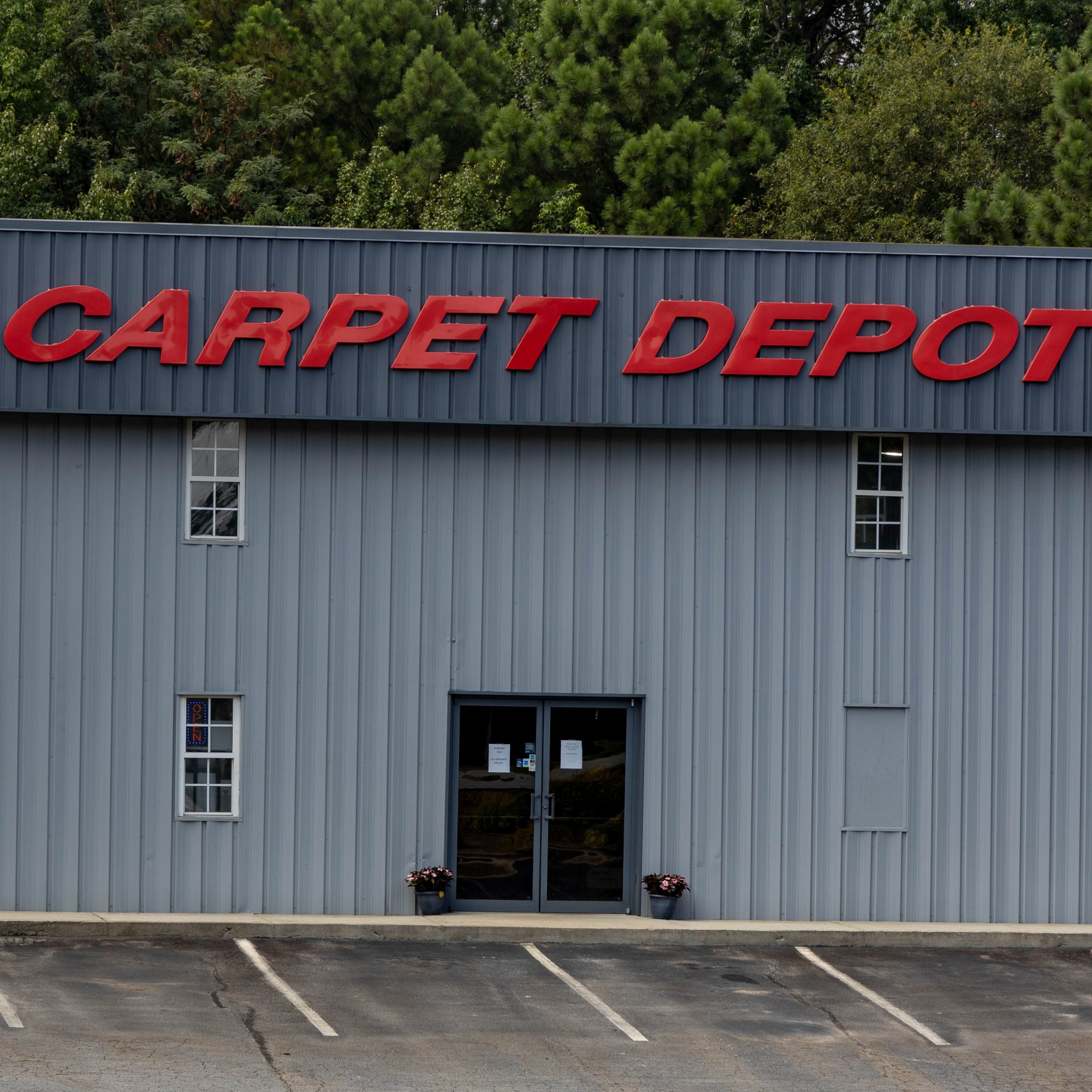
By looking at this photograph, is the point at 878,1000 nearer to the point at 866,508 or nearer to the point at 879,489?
the point at 866,508

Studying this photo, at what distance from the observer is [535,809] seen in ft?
51.5

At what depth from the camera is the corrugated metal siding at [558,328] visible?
15117mm

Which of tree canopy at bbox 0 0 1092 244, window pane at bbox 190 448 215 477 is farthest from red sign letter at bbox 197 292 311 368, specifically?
tree canopy at bbox 0 0 1092 244

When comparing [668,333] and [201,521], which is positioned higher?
[668,333]

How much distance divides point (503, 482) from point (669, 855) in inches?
164

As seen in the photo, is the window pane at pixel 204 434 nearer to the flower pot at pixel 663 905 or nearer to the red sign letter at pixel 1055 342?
the flower pot at pixel 663 905

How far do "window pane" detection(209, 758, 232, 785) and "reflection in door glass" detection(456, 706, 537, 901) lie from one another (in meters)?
2.32

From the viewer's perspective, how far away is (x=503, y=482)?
15.7 meters

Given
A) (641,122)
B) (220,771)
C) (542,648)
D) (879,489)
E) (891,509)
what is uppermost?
(641,122)

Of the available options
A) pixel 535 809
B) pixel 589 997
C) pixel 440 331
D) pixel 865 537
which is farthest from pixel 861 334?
pixel 589 997

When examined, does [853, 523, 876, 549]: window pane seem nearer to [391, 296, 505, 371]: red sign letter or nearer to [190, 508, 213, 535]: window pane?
[391, 296, 505, 371]: red sign letter

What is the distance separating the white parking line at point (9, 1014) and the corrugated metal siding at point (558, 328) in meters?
5.80

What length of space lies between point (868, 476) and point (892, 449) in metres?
0.37

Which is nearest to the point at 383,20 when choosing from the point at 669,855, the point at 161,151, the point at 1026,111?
the point at 161,151
